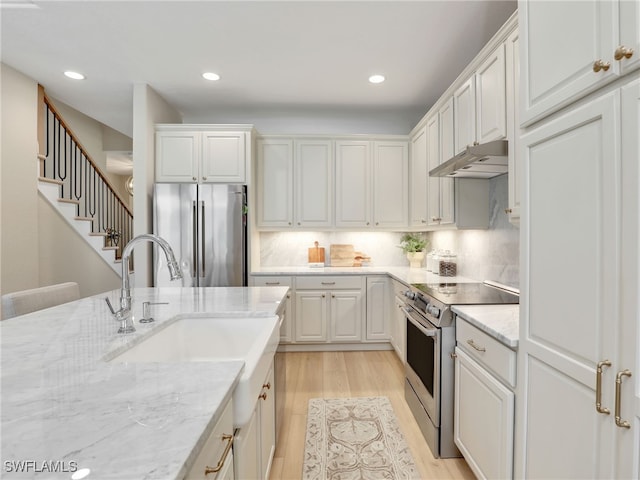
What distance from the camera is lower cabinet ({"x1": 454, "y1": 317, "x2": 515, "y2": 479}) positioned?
1.41m

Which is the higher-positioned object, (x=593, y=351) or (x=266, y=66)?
(x=266, y=66)

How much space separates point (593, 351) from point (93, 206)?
6.36 m

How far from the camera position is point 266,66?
300 centimetres

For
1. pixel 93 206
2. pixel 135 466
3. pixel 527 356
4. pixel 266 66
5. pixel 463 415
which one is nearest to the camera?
pixel 135 466

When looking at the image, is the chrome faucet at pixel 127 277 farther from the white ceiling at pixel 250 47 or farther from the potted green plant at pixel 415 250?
the potted green plant at pixel 415 250

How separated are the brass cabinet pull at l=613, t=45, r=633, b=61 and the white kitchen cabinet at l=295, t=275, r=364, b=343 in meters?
3.02

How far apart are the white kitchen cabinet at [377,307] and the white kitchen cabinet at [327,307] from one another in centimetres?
10

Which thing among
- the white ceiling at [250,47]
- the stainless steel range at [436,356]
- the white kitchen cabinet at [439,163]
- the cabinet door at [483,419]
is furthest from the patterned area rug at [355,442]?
the white ceiling at [250,47]

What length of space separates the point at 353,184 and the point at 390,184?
450 mm

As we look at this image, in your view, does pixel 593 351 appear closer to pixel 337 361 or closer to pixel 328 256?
pixel 337 361

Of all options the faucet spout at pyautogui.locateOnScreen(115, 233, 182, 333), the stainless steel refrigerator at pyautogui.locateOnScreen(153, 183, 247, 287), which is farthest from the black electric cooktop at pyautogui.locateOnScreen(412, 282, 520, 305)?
the stainless steel refrigerator at pyautogui.locateOnScreen(153, 183, 247, 287)

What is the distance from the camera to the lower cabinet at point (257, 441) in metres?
1.03

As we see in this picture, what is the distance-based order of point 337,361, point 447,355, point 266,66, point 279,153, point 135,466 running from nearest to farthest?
point 135,466, point 447,355, point 266,66, point 337,361, point 279,153

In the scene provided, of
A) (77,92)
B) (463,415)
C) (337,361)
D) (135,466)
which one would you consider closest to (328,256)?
(337,361)
